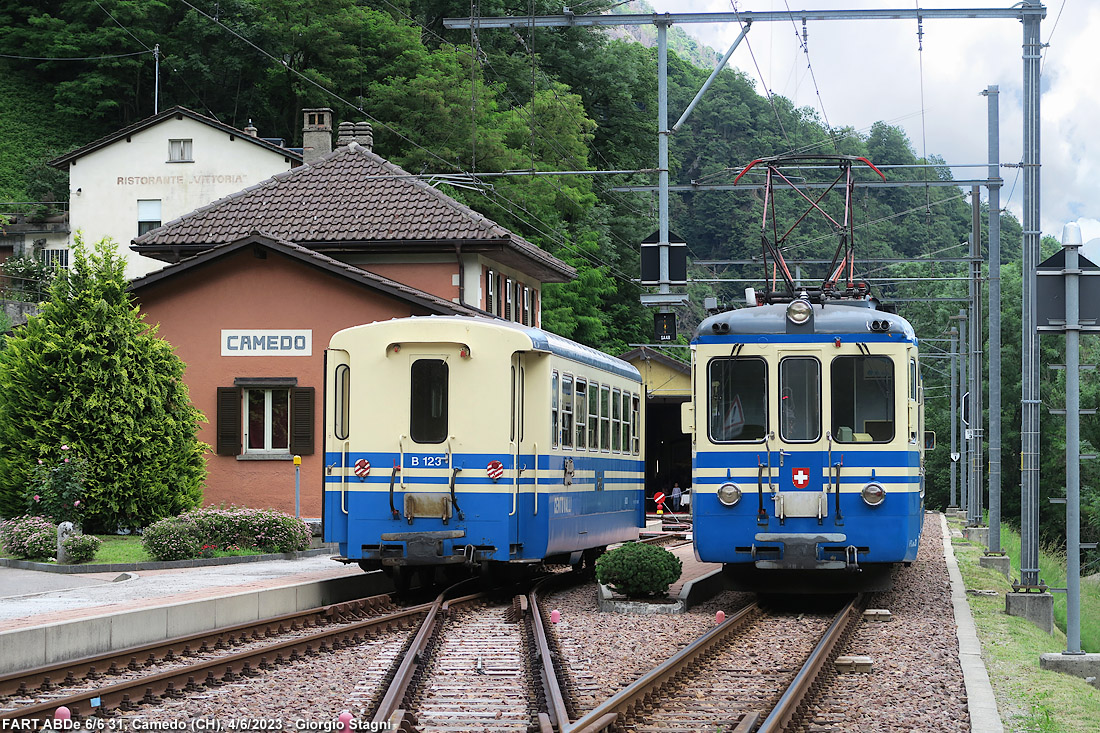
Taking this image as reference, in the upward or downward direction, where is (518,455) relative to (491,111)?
downward

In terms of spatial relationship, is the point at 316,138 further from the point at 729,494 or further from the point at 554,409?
the point at 729,494

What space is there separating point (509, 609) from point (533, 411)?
2.19 meters

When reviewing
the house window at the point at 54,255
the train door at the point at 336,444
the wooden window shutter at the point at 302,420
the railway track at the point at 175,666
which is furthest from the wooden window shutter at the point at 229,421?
the house window at the point at 54,255

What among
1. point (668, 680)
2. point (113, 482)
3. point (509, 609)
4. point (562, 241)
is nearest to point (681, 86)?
point (562, 241)

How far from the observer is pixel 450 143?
51.9m

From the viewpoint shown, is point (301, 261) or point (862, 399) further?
point (301, 261)

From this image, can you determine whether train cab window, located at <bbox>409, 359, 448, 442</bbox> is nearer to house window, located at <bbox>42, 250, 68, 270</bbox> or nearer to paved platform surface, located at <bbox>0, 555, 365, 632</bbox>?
paved platform surface, located at <bbox>0, 555, 365, 632</bbox>

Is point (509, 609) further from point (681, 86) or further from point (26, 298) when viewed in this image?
point (681, 86)

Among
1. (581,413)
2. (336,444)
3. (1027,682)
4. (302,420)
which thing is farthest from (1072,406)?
(302,420)

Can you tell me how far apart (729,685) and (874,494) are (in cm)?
491

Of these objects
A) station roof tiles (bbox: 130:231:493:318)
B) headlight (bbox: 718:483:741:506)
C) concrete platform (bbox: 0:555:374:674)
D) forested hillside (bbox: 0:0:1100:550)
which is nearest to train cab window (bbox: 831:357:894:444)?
headlight (bbox: 718:483:741:506)

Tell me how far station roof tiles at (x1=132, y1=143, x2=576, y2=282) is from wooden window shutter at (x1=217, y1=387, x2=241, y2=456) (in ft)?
20.1

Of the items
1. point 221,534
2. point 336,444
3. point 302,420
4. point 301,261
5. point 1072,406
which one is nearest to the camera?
point 1072,406

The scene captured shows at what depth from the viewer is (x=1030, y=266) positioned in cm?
1599
